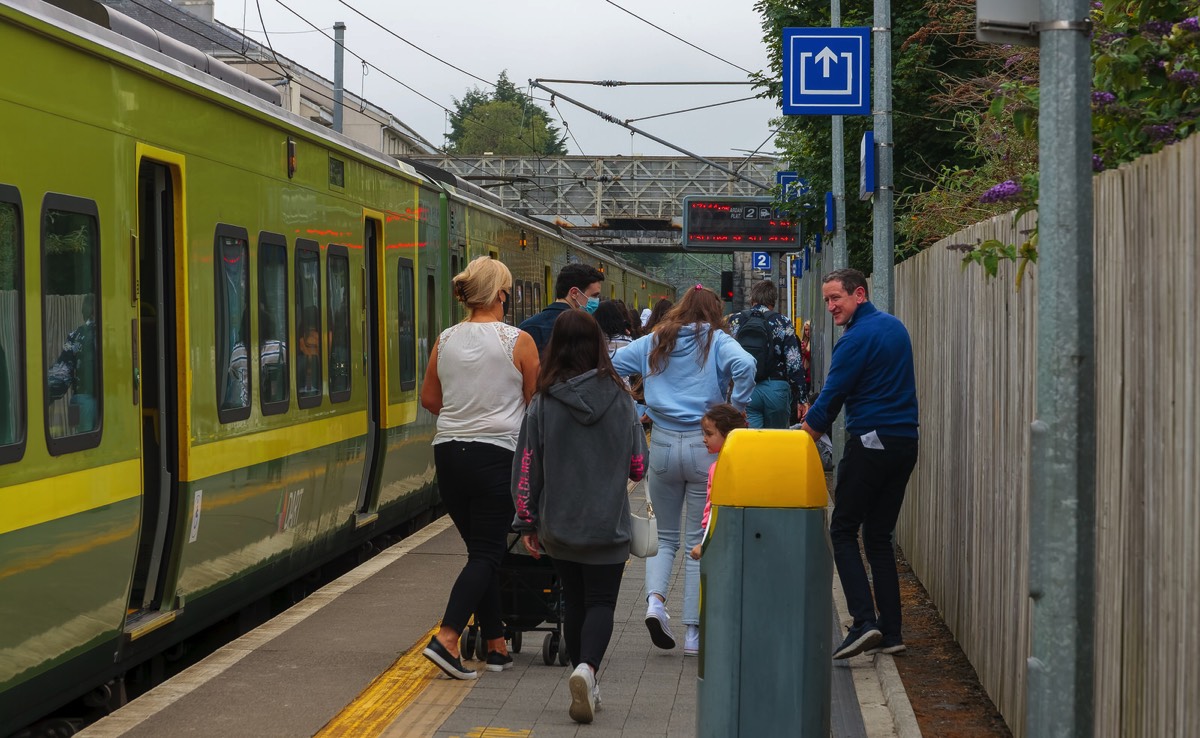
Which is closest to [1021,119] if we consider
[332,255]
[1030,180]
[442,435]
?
[1030,180]

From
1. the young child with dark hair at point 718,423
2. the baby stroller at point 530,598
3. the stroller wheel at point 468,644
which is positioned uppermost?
the young child with dark hair at point 718,423

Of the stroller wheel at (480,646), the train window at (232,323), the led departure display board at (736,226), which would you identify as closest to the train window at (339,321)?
the train window at (232,323)

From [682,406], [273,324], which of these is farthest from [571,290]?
[273,324]

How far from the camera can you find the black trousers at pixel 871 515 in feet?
24.3

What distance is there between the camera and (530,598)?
285 inches

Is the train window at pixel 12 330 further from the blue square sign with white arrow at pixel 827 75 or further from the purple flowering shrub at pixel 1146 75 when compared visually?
the blue square sign with white arrow at pixel 827 75

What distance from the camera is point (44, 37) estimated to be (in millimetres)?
5695

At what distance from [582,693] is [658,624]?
4.63 ft

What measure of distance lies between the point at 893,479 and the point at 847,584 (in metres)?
0.56

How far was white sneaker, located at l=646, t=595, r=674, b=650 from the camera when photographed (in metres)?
7.46

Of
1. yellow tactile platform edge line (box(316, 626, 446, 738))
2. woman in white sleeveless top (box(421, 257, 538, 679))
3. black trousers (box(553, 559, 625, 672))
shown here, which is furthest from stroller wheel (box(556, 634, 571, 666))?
black trousers (box(553, 559, 625, 672))

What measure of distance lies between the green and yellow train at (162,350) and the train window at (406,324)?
57 centimetres

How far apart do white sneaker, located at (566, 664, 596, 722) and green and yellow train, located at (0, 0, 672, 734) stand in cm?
189

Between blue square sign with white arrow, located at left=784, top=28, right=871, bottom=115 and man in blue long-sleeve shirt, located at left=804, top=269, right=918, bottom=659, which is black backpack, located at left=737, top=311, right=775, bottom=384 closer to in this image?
blue square sign with white arrow, located at left=784, top=28, right=871, bottom=115
